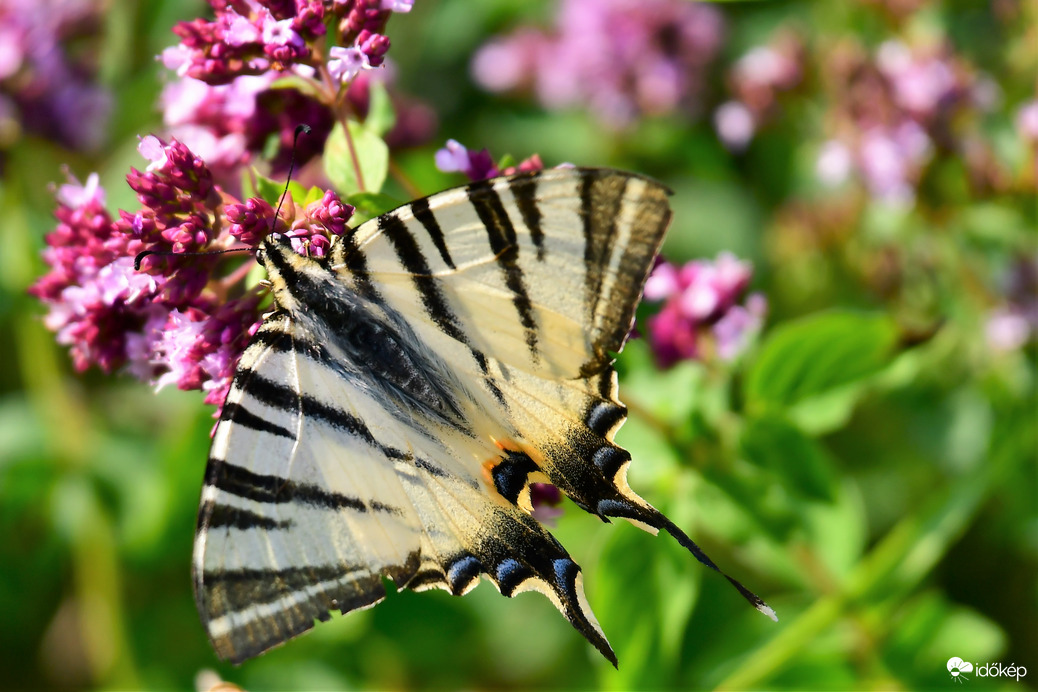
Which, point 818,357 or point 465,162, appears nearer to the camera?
point 465,162

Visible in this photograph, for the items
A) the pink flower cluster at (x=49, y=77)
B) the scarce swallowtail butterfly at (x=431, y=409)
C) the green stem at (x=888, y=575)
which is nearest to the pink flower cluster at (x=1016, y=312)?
the green stem at (x=888, y=575)

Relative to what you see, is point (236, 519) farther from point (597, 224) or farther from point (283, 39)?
point (283, 39)

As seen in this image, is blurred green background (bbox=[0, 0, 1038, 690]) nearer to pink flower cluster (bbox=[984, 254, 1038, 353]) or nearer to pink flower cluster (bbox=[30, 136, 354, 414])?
pink flower cluster (bbox=[984, 254, 1038, 353])

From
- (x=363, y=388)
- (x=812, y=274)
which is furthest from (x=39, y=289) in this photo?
(x=812, y=274)

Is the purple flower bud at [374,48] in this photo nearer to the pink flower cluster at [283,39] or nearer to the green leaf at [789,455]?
the pink flower cluster at [283,39]

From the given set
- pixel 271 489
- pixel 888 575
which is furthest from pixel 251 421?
pixel 888 575

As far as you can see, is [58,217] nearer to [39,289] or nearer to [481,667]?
[39,289]
